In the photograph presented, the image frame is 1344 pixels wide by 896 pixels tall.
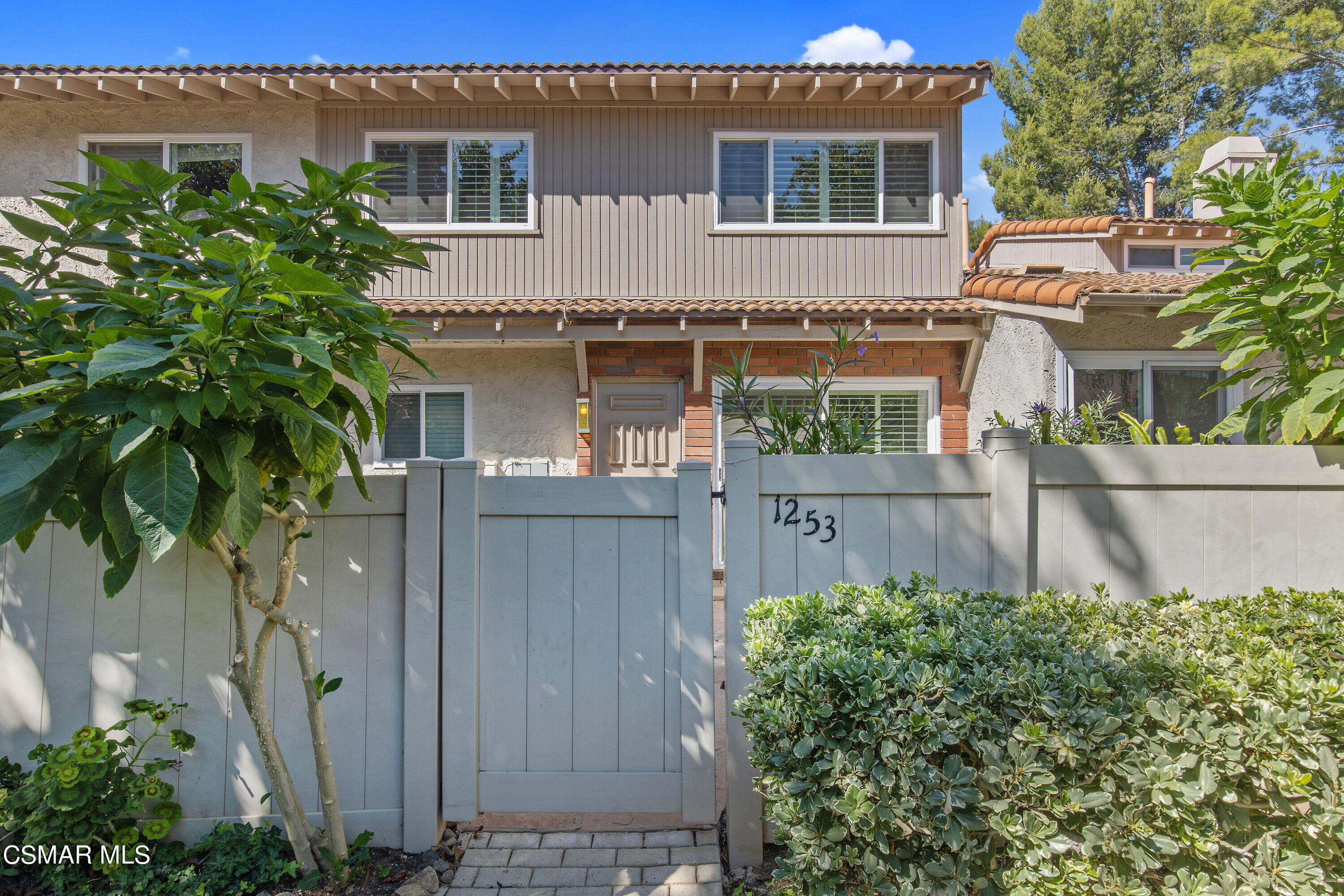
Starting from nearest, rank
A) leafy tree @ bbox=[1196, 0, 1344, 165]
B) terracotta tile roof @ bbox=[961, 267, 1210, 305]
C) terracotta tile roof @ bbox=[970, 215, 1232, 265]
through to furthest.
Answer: terracotta tile roof @ bbox=[961, 267, 1210, 305] < terracotta tile roof @ bbox=[970, 215, 1232, 265] < leafy tree @ bbox=[1196, 0, 1344, 165]

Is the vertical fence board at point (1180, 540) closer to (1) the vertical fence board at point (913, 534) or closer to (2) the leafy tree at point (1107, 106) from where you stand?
(1) the vertical fence board at point (913, 534)

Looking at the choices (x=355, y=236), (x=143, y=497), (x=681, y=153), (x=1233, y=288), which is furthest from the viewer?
(x=681, y=153)

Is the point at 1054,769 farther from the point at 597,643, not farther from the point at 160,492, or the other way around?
the point at 160,492

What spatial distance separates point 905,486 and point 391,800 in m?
2.45

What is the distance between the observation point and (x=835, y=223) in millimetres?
8453

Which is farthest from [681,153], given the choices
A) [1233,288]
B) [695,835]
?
[695,835]

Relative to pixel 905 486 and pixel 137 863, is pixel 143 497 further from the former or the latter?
pixel 905 486

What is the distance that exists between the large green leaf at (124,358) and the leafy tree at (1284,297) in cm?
378

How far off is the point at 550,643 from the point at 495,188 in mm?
6767

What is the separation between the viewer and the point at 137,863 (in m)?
2.76

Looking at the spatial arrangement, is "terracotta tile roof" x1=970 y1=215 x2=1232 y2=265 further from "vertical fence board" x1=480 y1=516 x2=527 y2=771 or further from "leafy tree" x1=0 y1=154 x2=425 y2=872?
"leafy tree" x1=0 y1=154 x2=425 y2=872

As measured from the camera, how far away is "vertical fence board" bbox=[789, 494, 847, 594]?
3.04 metres

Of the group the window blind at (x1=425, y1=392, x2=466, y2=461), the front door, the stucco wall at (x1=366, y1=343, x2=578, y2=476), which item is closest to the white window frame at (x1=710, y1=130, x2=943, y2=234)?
the front door

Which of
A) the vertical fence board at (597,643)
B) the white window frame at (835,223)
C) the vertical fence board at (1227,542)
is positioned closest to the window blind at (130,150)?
the white window frame at (835,223)
